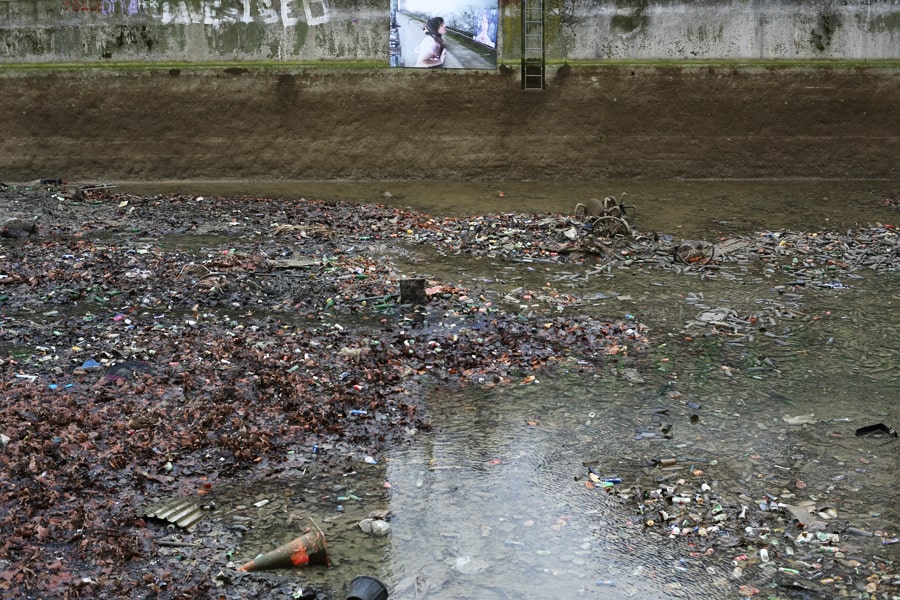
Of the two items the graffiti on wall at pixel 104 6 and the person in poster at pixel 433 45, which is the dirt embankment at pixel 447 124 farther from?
the graffiti on wall at pixel 104 6

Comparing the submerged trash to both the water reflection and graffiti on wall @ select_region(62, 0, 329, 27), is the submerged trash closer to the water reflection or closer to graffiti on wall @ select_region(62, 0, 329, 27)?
the water reflection

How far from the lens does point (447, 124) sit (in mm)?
13672

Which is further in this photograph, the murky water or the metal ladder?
the metal ladder

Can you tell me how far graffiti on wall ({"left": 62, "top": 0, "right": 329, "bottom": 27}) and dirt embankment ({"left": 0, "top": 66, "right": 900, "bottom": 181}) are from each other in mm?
845

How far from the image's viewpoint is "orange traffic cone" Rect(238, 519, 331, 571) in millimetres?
4004

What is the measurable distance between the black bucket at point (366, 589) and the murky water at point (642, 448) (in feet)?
0.42

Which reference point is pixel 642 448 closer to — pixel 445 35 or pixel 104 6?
pixel 445 35

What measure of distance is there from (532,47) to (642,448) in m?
9.71

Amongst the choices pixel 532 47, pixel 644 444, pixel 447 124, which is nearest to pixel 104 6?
pixel 447 124

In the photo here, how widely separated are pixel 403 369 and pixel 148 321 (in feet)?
7.49

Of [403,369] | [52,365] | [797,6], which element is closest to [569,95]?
[797,6]

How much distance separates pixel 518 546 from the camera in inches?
166

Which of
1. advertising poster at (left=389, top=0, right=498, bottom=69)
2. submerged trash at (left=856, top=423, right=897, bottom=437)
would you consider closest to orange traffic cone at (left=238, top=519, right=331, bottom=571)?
submerged trash at (left=856, top=423, right=897, bottom=437)

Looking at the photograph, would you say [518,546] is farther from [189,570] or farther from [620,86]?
[620,86]
